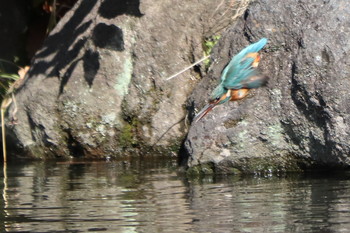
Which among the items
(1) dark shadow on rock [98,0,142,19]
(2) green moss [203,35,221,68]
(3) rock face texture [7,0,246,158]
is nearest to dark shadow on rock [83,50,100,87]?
(3) rock face texture [7,0,246,158]

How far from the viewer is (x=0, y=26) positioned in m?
8.95

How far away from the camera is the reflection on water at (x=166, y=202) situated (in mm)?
4172

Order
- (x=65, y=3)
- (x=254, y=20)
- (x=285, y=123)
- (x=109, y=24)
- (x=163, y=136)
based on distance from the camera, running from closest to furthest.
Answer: (x=285, y=123) < (x=254, y=20) < (x=163, y=136) < (x=109, y=24) < (x=65, y=3)

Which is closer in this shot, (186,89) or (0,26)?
(186,89)

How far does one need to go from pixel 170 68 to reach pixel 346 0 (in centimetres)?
170

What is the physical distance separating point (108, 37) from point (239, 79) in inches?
73.5

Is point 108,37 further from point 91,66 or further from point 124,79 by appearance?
point 124,79

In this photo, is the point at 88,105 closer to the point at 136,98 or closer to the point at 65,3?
the point at 136,98

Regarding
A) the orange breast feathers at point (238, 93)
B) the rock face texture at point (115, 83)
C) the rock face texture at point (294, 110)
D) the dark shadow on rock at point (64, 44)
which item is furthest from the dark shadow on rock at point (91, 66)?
the orange breast feathers at point (238, 93)

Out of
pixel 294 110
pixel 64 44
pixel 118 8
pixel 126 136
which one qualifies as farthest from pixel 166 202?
pixel 64 44

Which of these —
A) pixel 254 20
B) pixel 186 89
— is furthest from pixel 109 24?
pixel 254 20

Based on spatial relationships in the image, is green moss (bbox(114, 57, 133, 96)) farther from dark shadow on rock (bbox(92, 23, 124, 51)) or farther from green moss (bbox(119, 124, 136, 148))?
green moss (bbox(119, 124, 136, 148))

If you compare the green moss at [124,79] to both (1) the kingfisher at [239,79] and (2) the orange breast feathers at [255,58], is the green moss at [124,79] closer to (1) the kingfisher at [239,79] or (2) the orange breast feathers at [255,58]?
(1) the kingfisher at [239,79]

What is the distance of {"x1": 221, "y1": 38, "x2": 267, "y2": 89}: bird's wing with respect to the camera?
5.67m
